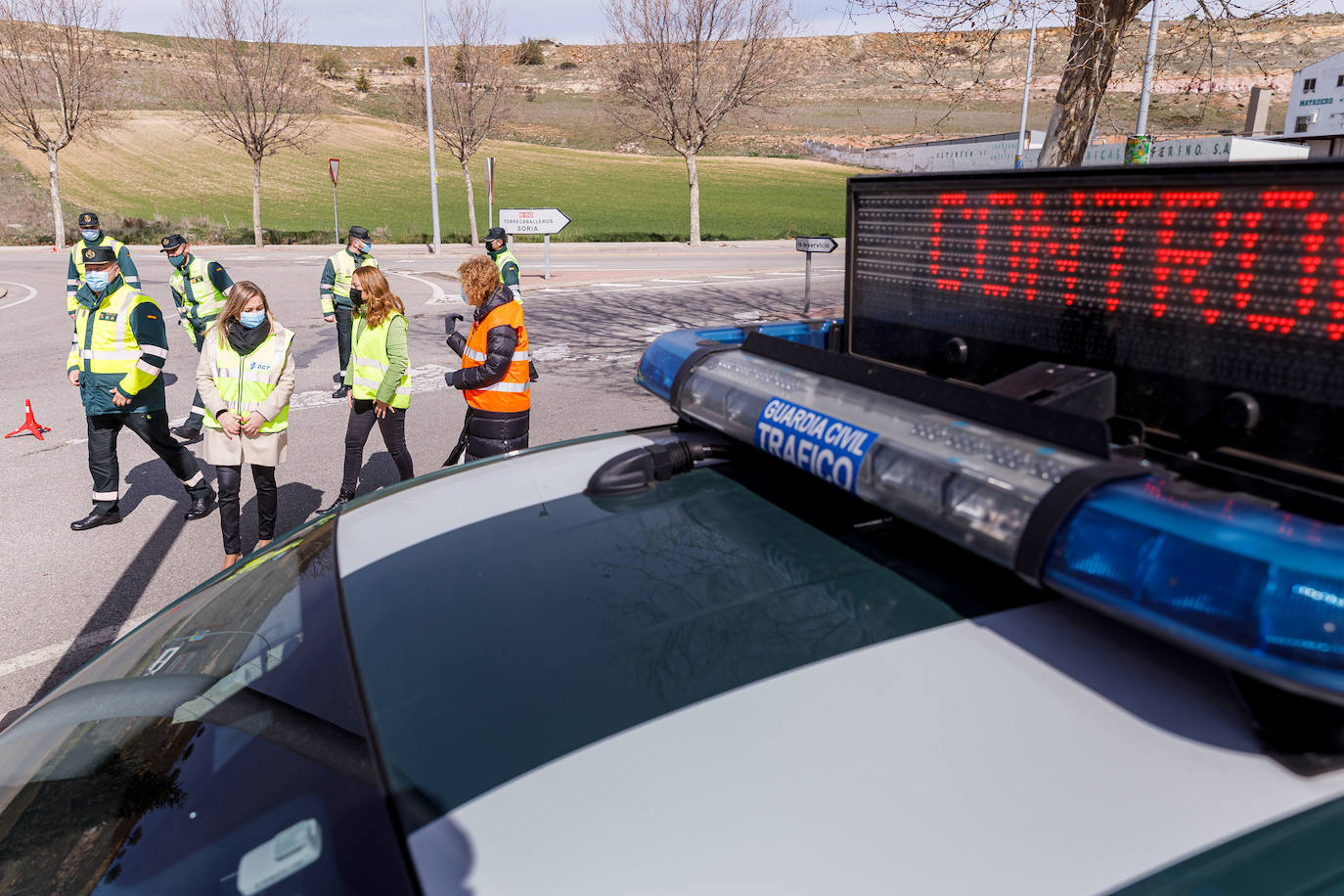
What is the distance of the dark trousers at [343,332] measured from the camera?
462 inches

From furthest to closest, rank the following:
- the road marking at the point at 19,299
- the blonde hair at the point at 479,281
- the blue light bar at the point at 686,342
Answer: the road marking at the point at 19,299
the blonde hair at the point at 479,281
the blue light bar at the point at 686,342

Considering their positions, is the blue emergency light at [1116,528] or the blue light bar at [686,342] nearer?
the blue emergency light at [1116,528]

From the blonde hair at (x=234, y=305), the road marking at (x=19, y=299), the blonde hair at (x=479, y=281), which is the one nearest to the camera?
the blonde hair at (x=234, y=305)

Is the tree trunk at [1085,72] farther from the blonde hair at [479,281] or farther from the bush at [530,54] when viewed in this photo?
the bush at [530,54]

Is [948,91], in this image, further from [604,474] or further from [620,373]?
[604,474]

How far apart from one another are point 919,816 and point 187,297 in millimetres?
10965

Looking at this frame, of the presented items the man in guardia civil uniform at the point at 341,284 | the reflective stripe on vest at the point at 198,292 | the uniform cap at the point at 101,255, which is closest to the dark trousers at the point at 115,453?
the uniform cap at the point at 101,255

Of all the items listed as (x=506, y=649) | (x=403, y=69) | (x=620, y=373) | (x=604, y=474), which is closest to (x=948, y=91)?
(x=620, y=373)

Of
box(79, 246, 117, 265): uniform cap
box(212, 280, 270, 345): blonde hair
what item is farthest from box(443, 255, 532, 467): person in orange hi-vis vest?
box(79, 246, 117, 265): uniform cap

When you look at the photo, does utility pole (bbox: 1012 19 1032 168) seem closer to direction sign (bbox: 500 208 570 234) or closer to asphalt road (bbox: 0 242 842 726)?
asphalt road (bbox: 0 242 842 726)

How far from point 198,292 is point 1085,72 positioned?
9.12m

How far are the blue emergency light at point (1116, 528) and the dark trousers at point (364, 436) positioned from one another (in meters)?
4.91

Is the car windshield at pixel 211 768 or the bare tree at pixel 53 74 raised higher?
the bare tree at pixel 53 74

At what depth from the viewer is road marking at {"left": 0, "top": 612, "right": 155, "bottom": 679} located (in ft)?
15.0
